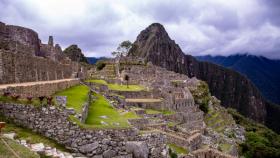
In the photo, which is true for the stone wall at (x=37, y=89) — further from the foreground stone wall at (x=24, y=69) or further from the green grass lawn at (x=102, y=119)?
the green grass lawn at (x=102, y=119)

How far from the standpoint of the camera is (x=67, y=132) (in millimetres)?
12773

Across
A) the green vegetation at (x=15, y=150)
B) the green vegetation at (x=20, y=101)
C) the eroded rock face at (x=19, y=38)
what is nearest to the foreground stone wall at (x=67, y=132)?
the green vegetation at (x=20, y=101)

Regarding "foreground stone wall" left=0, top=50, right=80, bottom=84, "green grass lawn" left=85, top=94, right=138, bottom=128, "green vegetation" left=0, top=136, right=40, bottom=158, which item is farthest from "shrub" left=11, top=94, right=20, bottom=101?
"foreground stone wall" left=0, top=50, right=80, bottom=84

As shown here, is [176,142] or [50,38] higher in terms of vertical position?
[50,38]

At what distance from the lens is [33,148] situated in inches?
424

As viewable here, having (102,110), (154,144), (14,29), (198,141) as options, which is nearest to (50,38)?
(14,29)

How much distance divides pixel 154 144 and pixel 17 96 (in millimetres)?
6199

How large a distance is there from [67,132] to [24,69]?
9.47 m

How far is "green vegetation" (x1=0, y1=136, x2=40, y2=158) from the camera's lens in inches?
362

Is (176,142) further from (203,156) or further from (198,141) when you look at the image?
(198,141)

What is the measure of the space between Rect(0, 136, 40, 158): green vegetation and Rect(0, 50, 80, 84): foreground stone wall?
8142mm

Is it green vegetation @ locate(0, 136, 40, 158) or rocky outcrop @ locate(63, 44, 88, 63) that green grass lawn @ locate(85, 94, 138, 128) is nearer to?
green vegetation @ locate(0, 136, 40, 158)

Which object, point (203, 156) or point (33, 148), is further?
point (203, 156)

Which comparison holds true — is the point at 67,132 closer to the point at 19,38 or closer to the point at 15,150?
the point at 15,150
